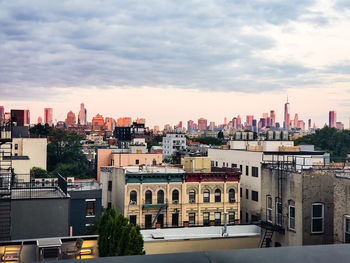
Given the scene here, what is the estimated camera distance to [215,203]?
1724 inches

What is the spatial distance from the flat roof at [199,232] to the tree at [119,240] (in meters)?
5.12

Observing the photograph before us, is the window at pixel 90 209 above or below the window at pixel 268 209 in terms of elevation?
below

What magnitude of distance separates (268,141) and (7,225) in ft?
131

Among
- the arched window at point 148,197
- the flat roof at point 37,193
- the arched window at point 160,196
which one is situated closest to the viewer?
the flat roof at point 37,193

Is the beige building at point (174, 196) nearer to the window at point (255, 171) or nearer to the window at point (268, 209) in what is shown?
the window at point (255, 171)

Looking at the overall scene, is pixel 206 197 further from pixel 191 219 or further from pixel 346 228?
pixel 346 228

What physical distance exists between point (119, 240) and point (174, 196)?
18.4 m

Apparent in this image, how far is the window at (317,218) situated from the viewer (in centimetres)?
2211

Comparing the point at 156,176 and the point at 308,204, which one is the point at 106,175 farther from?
the point at 308,204

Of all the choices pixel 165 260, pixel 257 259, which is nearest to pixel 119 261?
pixel 165 260

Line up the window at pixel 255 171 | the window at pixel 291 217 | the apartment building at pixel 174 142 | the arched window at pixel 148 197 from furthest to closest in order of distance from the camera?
1. the apartment building at pixel 174 142
2. the window at pixel 255 171
3. the arched window at pixel 148 197
4. the window at pixel 291 217

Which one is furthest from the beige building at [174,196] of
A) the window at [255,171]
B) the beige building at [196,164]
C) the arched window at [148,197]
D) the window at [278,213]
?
the window at [278,213]

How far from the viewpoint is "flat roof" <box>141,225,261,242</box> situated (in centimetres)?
3027

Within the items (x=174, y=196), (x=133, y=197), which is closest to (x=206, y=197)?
(x=174, y=196)
